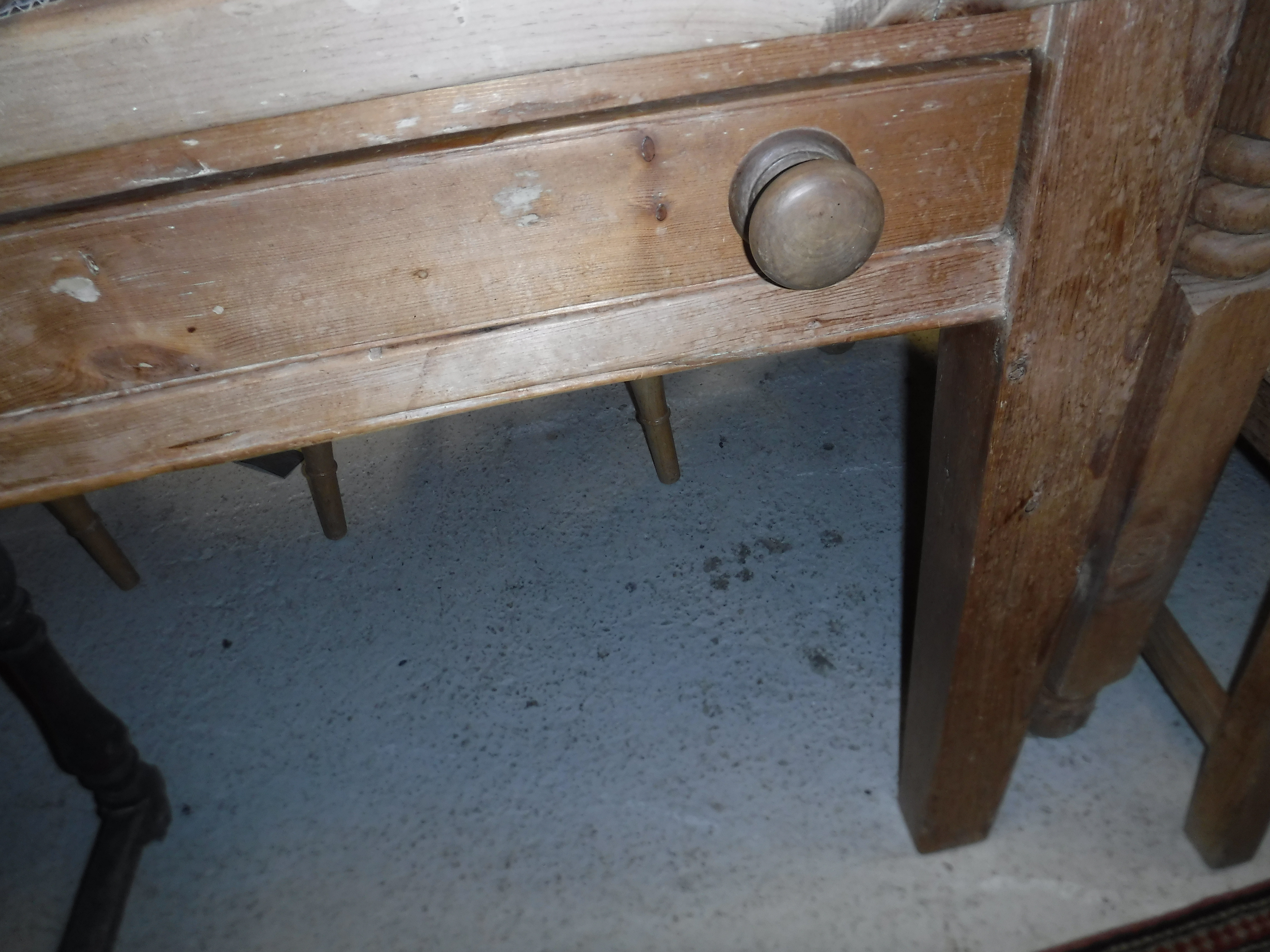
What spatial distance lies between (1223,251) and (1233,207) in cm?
3

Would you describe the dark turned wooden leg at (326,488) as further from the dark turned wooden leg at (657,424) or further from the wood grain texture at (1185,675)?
the wood grain texture at (1185,675)

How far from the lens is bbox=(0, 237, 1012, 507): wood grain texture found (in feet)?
1.41

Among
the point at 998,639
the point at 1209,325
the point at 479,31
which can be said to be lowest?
the point at 998,639

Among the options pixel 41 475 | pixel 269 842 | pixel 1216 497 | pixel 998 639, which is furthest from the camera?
pixel 1216 497

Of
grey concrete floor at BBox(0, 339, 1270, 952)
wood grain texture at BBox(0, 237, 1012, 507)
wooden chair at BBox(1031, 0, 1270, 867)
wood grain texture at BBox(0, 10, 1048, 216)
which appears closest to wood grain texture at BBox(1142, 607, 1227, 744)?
wooden chair at BBox(1031, 0, 1270, 867)

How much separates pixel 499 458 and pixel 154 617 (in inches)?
23.7

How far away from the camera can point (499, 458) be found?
151 centimetres

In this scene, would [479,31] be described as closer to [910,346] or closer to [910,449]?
[910,449]

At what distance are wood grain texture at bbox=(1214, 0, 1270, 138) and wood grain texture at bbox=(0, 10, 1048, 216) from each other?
0.16 metres

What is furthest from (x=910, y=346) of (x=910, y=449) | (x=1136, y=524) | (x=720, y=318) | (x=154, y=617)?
(x=154, y=617)

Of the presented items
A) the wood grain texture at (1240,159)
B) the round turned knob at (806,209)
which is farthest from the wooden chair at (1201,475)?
the round turned knob at (806,209)

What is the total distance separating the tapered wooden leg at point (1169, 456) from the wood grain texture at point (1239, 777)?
0.10 meters

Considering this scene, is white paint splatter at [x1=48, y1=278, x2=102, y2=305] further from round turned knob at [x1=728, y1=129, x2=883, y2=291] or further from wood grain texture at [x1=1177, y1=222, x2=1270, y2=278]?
wood grain texture at [x1=1177, y1=222, x2=1270, y2=278]

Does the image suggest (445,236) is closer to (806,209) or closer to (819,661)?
(806,209)
